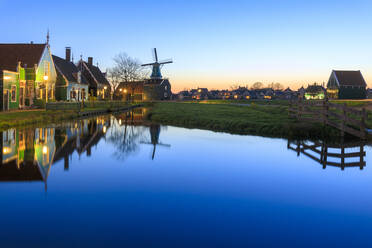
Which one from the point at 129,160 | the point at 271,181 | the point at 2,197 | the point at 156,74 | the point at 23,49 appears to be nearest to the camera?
the point at 2,197

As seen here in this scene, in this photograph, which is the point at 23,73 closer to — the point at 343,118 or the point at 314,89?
the point at 343,118

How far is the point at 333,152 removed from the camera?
14.6 meters

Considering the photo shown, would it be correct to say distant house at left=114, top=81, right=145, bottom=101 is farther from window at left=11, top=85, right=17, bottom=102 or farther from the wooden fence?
the wooden fence

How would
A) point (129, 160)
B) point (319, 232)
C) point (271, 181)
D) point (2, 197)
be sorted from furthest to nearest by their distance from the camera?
point (129, 160)
point (271, 181)
point (2, 197)
point (319, 232)

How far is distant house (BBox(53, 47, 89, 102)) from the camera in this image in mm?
43562

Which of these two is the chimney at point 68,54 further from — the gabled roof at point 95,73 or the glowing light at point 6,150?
the glowing light at point 6,150

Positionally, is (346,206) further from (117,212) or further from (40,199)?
(40,199)

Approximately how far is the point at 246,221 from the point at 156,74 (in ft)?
266

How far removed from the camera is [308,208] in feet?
24.4

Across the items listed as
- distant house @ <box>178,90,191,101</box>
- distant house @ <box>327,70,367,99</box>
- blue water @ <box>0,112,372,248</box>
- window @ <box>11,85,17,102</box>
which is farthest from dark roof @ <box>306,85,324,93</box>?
blue water @ <box>0,112,372,248</box>

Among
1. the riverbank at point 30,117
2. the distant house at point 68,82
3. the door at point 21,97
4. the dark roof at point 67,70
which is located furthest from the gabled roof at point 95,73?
the door at point 21,97

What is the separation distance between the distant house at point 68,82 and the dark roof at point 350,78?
5171cm

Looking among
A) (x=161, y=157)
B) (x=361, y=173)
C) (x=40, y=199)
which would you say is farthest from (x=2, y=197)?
(x=361, y=173)

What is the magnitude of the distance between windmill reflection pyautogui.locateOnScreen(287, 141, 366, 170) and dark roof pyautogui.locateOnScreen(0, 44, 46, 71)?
2837 cm
